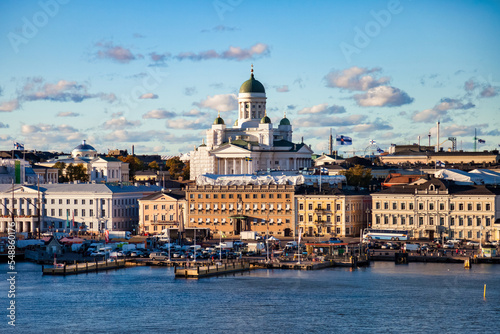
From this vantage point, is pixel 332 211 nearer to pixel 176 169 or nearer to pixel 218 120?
pixel 218 120

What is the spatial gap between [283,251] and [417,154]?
277ft

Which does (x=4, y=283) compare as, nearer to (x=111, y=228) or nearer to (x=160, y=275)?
(x=160, y=275)

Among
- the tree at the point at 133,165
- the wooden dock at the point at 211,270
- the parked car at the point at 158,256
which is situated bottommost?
the wooden dock at the point at 211,270

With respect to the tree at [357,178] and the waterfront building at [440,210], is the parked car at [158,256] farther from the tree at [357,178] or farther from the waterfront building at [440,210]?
the tree at [357,178]

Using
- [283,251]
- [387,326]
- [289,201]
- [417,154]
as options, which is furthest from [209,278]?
[417,154]

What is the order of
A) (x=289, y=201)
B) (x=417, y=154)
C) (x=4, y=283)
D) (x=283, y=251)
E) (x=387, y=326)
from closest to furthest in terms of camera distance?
1. (x=387, y=326)
2. (x=4, y=283)
3. (x=283, y=251)
4. (x=289, y=201)
5. (x=417, y=154)

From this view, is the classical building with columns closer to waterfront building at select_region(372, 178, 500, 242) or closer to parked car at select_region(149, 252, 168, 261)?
waterfront building at select_region(372, 178, 500, 242)

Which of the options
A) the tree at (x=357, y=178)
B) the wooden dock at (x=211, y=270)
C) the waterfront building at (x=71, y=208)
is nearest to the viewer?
the wooden dock at (x=211, y=270)

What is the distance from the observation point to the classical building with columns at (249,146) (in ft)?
444

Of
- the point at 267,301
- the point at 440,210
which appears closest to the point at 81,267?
the point at 267,301

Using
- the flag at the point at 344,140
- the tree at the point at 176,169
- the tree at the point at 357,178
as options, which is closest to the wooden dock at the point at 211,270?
the tree at the point at 357,178

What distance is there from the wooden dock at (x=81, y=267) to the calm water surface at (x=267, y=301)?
1.29 meters

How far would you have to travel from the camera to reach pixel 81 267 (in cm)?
7650

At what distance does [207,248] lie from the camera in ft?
278
